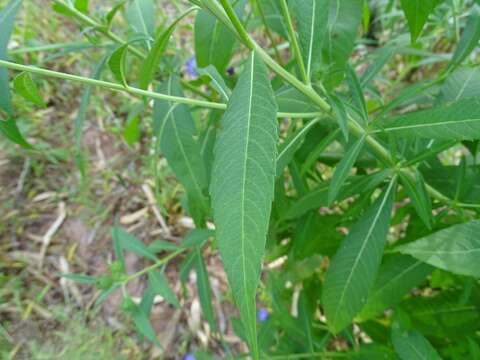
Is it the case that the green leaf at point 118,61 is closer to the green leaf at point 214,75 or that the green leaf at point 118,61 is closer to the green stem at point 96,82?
the green stem at point 96,82

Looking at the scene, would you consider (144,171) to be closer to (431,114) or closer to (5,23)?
(5,23)

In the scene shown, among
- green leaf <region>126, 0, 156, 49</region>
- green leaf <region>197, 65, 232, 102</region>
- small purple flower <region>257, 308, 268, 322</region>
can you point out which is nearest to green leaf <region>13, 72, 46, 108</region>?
green leaf <region>197, 65, 232, 102</region>

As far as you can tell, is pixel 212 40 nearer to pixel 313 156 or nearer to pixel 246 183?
pixel 313 156

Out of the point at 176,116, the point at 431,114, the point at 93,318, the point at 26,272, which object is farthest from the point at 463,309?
the point at 26,272

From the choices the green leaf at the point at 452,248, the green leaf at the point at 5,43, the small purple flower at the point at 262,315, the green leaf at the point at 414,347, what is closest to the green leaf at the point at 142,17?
the green leaf at the point at 5,43

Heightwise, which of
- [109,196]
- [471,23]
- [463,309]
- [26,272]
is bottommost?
[26,272]

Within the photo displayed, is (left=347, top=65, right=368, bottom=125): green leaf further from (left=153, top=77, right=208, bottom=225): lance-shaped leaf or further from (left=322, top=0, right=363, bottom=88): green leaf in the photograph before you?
(left=153, top=77, right=208, bottom=225): lance-shaped leaf
